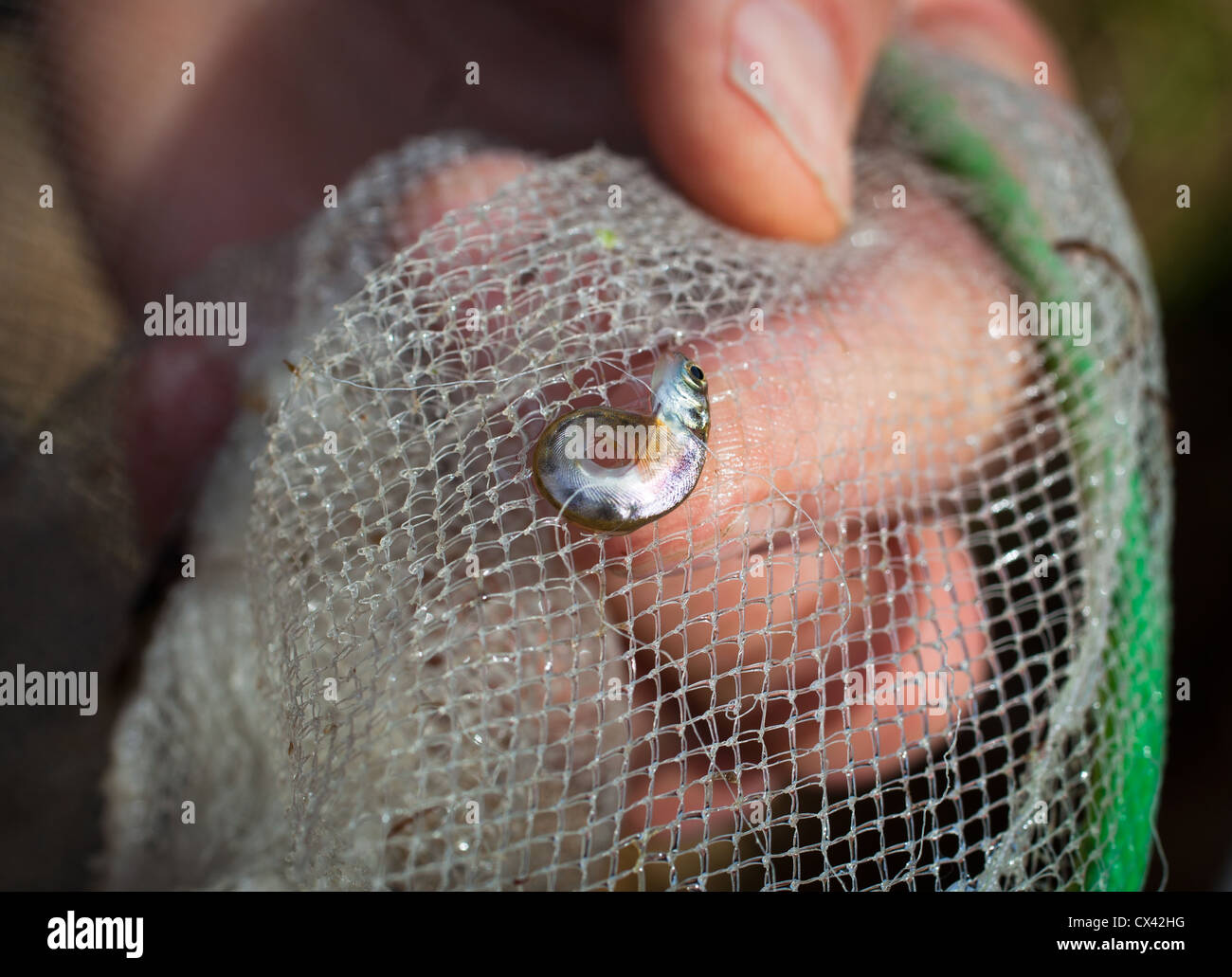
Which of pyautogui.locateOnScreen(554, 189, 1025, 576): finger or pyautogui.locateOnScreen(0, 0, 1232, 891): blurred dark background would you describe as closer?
pyautogui.locateOnScreen(554, 189, 1025, 576): finger

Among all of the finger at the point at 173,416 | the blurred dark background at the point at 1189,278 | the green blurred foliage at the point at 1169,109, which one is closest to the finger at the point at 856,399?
the finger at the point at 173,416

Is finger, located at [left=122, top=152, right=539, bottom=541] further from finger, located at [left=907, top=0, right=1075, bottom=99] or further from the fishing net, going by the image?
finger, located at [left=907, top=0, right=1075, bottom=99]

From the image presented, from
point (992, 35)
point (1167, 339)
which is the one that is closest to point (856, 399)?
point (992, 35)

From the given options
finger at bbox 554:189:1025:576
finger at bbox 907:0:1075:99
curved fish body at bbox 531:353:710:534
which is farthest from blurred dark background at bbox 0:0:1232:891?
curved fish body at bbox 531:353:710:534

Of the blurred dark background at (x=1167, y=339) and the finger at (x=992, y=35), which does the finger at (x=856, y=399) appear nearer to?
the blurred dark background at (x=1167, y=339)

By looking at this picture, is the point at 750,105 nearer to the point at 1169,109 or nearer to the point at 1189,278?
the point at 1189,278

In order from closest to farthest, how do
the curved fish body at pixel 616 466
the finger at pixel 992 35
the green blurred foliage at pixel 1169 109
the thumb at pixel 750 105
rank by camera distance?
1. the curved fish body at pixel 616 466
2. the thumb at pixel 750 105
3. the finger at pixel 992 35
4. the green blurred foliage at pixel 1169 109
